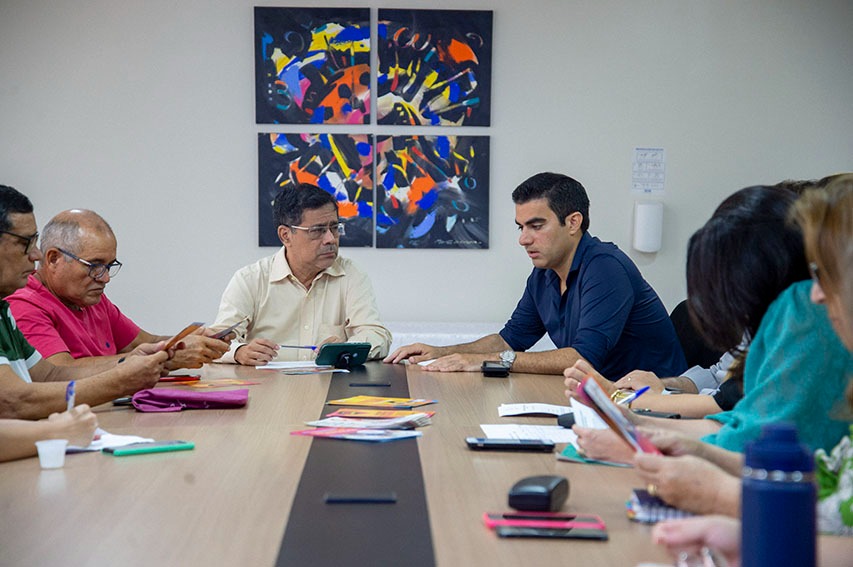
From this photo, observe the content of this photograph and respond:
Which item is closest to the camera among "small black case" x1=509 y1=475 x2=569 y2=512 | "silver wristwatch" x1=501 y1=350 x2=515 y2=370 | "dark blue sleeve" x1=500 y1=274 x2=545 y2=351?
"small black case" x1=509 y1=475 x2=569 y2=512

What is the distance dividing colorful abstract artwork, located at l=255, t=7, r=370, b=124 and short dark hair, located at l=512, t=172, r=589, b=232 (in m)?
1.47

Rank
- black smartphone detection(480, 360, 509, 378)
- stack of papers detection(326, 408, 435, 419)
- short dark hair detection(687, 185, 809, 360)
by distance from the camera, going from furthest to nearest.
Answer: black smartphone detection(480, 360, 509, 378)
stack of papers detection(326, 408, 435, 419)
short dark hair detection(687, 185, 809, 360)

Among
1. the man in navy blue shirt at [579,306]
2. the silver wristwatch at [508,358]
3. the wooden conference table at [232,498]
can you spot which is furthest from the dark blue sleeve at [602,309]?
the wooden conference table at [232,498]

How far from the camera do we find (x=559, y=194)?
12.9ft

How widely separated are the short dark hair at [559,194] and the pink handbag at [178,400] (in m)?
1.68

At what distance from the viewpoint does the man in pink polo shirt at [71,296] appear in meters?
3.35

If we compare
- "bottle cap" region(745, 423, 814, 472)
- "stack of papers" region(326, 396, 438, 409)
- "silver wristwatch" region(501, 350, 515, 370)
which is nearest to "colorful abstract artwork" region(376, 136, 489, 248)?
"silver wristwatch" region(501, 350, 515, 370)

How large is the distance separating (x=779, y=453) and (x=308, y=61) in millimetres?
4425

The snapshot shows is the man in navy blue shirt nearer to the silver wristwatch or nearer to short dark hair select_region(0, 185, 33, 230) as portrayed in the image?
the silver wristwatch

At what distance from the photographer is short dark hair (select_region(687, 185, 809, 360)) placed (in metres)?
1.76

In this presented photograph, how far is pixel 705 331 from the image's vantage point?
1.91m

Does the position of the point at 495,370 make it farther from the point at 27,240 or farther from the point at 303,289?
the point at 27,240

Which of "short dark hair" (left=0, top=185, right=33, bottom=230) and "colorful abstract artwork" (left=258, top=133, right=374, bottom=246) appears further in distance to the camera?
"colorful abstract artwork" (left=258, top=133, right=374, bottom=246)

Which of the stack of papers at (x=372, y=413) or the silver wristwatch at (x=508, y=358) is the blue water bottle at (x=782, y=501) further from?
the silver wristwatch at (x=508, y=358)
